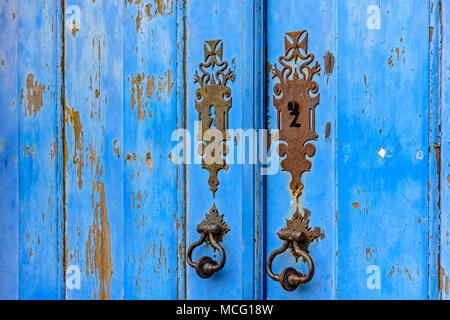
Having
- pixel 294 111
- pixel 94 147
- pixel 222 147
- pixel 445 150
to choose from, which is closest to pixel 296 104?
pixel 294 111

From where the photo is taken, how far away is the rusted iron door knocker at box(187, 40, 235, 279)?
95 cm

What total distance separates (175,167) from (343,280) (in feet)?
1.24

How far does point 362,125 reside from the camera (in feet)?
2.80

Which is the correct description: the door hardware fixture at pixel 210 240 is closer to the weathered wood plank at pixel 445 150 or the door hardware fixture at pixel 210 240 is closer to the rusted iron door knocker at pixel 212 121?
the rusted iron door knocker at pixel 212 121

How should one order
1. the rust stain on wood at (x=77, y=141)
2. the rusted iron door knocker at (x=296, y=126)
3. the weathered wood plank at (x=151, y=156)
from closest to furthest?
the rusted iron door knocker at (x=296, y=126) < the weathered wood plank at (x=151, y=156) < the rust stain on wood at (x=77, y=141)

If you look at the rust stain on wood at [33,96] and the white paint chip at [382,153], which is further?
the rust stain on wood at [33,96]

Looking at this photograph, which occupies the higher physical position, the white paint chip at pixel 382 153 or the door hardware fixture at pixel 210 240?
the white paint chip at pixel 382 153

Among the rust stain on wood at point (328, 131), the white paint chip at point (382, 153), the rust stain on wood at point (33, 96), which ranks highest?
the rust stain on wood at point (33, 96)

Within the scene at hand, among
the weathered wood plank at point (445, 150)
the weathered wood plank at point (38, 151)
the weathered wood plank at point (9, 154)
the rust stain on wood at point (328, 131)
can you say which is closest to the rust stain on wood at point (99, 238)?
→ the weathered wood plank at point (38, 151)

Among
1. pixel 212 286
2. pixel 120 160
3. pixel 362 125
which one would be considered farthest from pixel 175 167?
pixel 362 125

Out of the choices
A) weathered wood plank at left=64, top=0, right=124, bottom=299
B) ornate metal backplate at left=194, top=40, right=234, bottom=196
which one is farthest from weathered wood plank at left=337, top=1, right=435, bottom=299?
weathered wood plank at left=64, top=0, right=124, bottom=299

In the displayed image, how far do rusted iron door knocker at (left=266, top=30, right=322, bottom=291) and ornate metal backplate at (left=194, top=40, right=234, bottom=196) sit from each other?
3.9 inches

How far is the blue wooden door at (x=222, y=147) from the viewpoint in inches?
32.4

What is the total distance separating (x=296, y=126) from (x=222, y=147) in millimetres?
144
